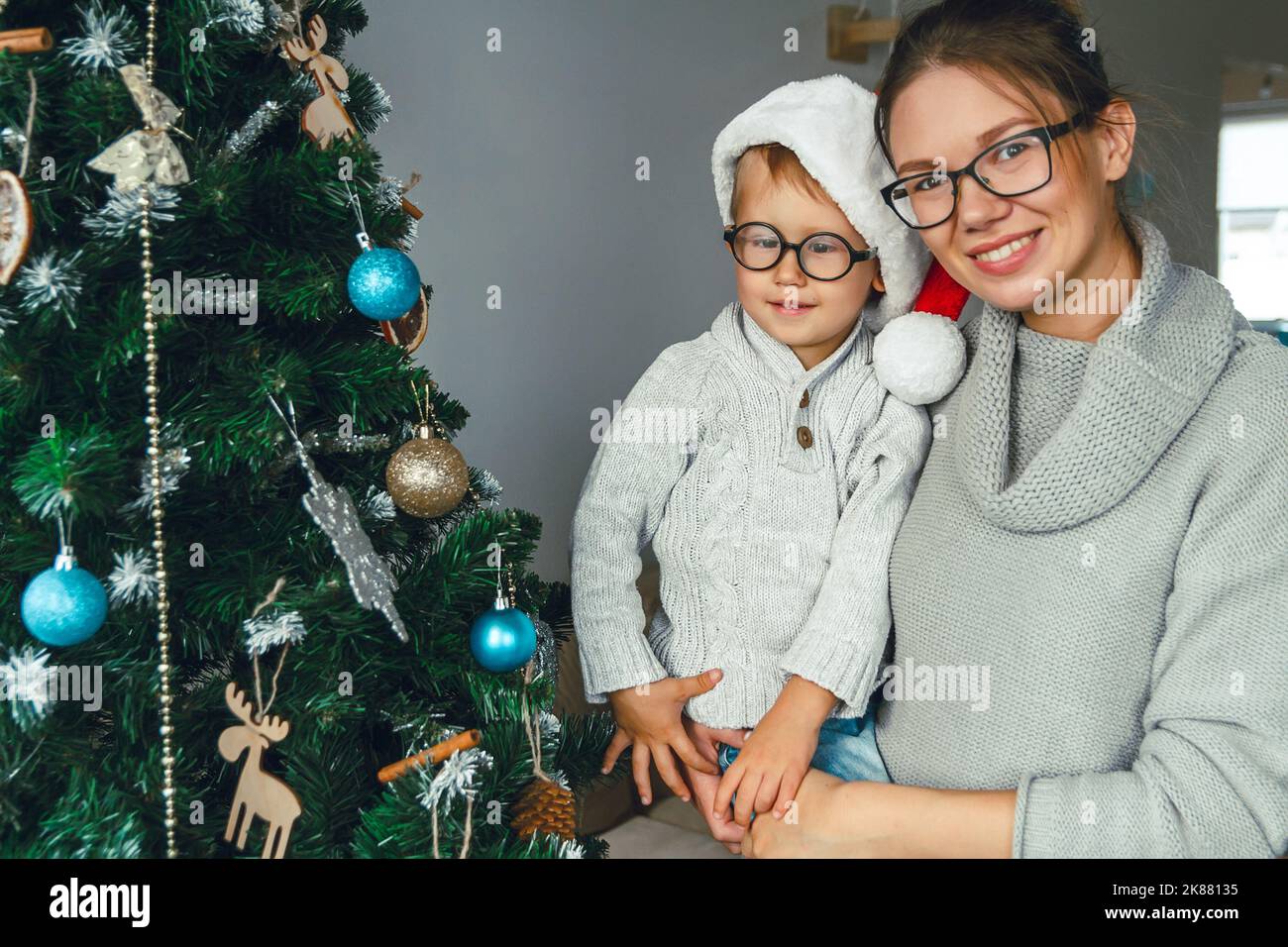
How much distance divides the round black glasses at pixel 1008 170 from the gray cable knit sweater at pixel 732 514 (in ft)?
0.78

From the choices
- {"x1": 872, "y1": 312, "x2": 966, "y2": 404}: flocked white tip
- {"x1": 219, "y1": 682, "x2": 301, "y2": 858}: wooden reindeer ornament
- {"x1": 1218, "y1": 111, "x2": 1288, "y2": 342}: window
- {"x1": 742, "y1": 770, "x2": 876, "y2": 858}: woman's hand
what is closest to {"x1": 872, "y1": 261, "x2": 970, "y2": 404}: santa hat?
{"x1": 872, "y1": 312, "x2": 966, "y2": 404}: flocked white tip

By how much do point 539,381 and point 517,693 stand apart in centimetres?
89

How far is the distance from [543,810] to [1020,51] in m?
0.81

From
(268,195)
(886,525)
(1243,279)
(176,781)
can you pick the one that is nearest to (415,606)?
(176,781)

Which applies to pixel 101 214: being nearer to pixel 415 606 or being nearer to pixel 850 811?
pixel 415 606

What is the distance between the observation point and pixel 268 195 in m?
Answer: 0.89

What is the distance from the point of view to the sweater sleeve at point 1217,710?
0.86 meters

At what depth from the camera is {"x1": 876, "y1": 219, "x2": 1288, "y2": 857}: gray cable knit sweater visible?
866 millimetres

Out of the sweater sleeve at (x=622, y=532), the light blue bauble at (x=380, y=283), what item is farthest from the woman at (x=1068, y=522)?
the light blue bauble at (x=380, y=283)

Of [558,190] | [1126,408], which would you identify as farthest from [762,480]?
[558,190]

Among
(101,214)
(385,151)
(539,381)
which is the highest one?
(385,151)

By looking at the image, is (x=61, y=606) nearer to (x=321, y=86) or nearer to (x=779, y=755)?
(x=321, y=86)

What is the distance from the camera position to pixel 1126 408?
93cm

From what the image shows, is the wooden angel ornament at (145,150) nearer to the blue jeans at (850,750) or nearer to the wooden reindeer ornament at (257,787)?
the wooden reindeer ornament at (257,787)
